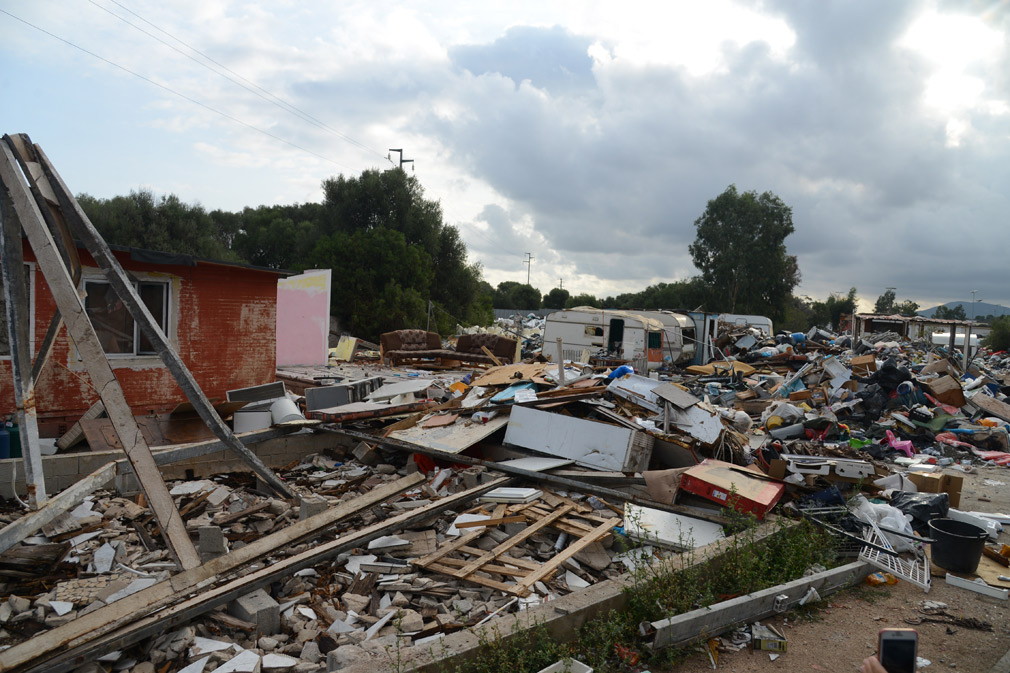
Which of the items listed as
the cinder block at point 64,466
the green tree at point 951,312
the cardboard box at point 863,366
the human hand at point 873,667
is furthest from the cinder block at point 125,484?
the green tree at point 951,312

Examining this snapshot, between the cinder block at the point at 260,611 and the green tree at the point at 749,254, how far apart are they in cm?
4840

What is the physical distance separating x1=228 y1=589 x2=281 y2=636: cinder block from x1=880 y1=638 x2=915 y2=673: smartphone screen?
370 cm

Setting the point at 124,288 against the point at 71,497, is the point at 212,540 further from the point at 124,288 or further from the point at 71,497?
the point at 124,288

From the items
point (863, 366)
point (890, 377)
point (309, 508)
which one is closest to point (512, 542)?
point (309, 508)

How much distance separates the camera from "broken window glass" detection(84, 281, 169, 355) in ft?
29.8

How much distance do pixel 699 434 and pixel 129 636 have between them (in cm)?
599

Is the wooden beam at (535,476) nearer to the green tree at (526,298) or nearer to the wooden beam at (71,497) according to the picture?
the wooden beam at (71,497)

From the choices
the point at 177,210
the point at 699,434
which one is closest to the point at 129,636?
the point at 699,434

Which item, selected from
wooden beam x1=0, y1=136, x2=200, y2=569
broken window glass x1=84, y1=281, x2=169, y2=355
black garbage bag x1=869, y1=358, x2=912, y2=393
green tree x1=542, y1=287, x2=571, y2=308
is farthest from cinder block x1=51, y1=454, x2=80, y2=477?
green tree x1=542, y1=287, x2=571, y2=308

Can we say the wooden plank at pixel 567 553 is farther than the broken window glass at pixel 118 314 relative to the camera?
No

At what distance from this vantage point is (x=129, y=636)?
11.9 feet

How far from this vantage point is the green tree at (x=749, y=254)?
1873 inches

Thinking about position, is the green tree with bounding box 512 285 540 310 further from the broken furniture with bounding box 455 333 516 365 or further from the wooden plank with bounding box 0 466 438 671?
the wooden plank with bounding box 0 466 438 671

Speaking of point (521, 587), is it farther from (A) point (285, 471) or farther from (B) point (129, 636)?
(A) point (285, 471)
